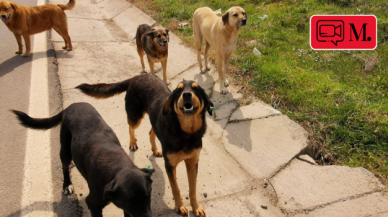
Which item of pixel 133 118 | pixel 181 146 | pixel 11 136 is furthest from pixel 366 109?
pixel 11 136

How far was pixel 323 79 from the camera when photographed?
5.68 meters

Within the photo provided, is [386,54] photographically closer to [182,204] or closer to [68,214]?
[182,204]

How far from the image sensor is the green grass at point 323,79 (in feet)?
14.4

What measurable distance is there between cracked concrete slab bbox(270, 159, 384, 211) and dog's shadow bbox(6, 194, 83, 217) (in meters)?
2.43

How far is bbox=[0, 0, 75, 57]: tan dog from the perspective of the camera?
711 centimetres

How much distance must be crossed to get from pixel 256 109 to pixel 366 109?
173 centimetres

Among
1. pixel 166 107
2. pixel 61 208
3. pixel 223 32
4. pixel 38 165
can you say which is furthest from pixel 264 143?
pixel 38 165

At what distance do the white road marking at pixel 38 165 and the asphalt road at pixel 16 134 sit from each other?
0.19ft

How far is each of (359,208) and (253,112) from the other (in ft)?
7.38

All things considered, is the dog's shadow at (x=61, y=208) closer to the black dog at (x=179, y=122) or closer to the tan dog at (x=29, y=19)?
the black dog at (x=179, y=122)

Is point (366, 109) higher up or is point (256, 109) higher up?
point (366, 109)

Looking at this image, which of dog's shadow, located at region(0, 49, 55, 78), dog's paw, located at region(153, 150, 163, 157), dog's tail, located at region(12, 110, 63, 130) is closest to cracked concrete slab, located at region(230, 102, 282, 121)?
dog's paw, located at region(153, 150, 163, 157)

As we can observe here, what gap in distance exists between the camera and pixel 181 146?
10.4 ft

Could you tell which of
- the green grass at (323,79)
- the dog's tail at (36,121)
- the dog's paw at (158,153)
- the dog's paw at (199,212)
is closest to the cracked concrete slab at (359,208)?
the green grass at (323,79)
